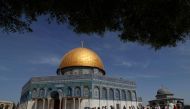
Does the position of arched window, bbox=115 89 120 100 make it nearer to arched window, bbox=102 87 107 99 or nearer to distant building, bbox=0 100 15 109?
arched window, bbox=102 87 107 99

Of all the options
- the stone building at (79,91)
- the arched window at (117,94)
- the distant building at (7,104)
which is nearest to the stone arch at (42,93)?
the stone building at (79,91)

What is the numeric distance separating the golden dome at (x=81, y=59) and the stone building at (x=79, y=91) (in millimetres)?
200

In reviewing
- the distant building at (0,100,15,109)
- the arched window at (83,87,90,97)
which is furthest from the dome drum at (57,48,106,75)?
the distant building at (0,100,15,109)

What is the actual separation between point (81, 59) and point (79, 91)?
7234 mm

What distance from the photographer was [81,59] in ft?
132

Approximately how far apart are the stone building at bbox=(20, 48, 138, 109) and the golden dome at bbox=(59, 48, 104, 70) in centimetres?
20

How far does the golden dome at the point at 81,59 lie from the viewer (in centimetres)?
3991

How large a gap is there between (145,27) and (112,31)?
708 millimetres

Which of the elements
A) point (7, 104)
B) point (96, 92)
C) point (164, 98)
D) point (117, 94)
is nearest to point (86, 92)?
point (96, 92)

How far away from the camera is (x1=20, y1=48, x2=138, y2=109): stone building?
112 feet

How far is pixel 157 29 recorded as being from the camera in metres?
4.62

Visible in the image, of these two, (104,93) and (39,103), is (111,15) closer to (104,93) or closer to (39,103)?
(104,93)

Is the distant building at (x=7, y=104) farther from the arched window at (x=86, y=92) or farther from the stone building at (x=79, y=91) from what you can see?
the arched window at (x=86, y=92)

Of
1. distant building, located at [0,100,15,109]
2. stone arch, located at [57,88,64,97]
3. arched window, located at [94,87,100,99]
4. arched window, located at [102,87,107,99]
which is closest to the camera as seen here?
arched window, located at [94,87,100,99]
